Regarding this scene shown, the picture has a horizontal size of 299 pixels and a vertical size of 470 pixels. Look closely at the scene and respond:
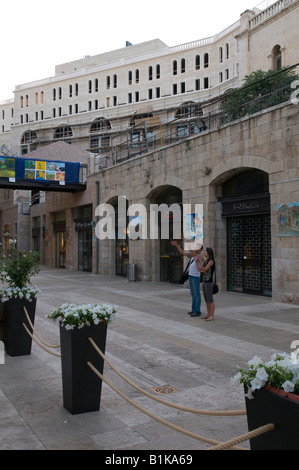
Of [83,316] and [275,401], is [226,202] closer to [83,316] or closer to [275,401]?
[83,316]

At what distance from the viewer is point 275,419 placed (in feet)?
7.44

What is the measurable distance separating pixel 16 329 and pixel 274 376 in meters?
5.29

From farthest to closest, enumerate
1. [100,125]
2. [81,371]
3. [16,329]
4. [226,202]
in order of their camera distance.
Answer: [100,125] < [226,202] < [16,329] < [81,371]

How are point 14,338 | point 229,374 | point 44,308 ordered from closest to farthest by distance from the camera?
point 229,374 < point 14,338 < point 44,308

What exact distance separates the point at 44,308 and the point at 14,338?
194 inches

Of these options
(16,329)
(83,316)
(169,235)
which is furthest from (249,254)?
Answer: (83,316)

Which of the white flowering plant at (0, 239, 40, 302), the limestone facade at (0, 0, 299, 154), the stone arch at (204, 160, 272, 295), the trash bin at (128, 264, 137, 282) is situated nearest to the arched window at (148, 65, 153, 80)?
the limestone facade at (0, 0, 299, 154)

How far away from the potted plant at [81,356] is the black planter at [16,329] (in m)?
2.50

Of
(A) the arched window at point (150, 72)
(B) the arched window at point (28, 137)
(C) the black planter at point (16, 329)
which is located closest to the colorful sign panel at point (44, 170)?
(C) the black planter at point (16, 329)

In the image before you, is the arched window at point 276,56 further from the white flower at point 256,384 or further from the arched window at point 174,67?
the white flower at point 256,384

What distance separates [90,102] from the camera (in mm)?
72438

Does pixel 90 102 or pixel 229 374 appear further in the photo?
pixel 90 102
